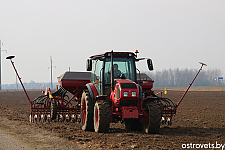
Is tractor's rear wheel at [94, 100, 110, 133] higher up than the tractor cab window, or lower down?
lower down

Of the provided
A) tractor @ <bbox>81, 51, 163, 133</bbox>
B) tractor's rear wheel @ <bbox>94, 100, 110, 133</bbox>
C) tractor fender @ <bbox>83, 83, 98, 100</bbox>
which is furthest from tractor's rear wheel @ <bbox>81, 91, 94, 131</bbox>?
tractor's rear wheel @ <bbox>94, 100, 110, 133</bbox>

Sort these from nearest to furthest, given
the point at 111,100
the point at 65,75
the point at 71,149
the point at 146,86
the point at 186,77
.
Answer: the point at 71,149, the point at 111,100, the point at 146,86, the point at 65,75, the point at 186,77

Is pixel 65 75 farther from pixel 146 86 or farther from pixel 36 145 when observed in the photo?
pixel 36 145

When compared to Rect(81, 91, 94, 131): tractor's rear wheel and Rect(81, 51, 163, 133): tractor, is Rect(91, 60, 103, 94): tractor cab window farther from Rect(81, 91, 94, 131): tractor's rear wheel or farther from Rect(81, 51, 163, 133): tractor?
Rect(81, 91, 94, 131): tractor's rear wheel

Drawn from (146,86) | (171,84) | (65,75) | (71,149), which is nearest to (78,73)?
(65,75)

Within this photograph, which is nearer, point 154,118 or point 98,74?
point 154,118

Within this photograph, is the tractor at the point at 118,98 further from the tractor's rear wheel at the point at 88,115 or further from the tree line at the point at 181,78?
the tree line at the point at 181,78

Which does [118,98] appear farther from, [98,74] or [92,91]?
[98,74]

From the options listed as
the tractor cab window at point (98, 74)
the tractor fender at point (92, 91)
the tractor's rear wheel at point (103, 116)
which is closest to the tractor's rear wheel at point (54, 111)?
the tractor cab window at point (98, 74)

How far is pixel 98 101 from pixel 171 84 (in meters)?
156

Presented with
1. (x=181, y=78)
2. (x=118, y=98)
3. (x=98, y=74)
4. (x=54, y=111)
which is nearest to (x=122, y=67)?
(x=98, y=74)

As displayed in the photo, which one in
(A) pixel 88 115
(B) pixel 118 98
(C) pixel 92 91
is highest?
(C) pixel 92 91

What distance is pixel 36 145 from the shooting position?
8.55 m

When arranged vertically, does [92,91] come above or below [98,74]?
below
